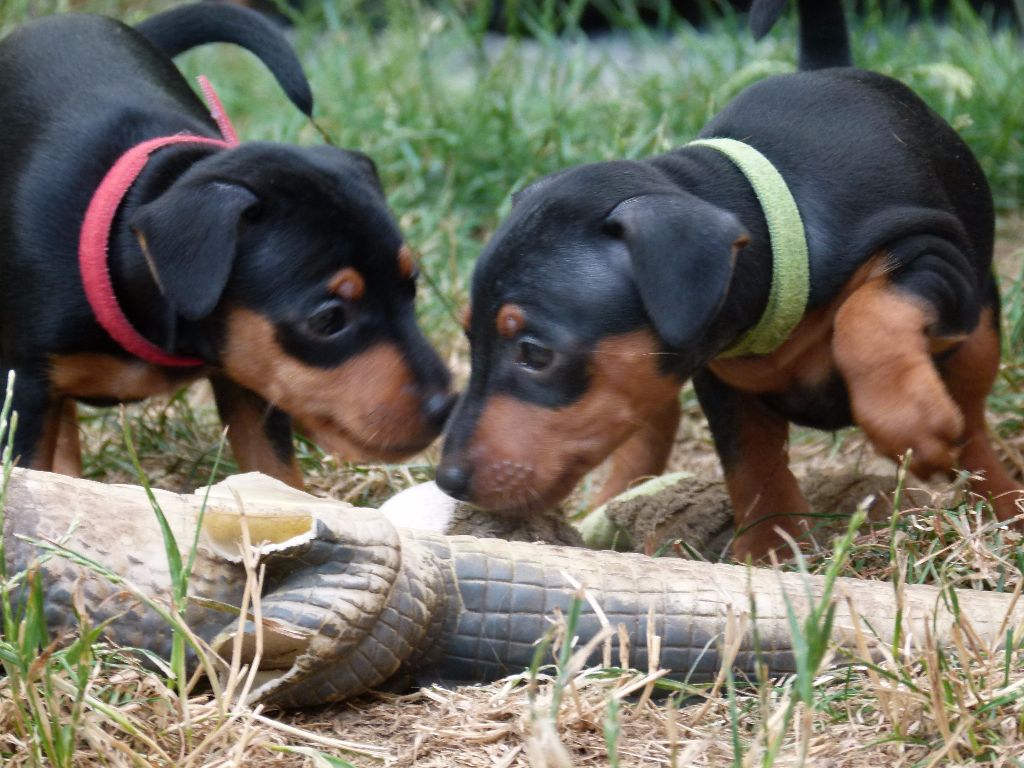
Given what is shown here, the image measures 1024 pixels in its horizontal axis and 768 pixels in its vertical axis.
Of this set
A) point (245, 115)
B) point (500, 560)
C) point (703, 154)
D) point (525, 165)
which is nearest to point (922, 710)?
point (500, 560)

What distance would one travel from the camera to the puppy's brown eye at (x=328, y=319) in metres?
3.68

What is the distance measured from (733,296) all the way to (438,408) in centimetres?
85

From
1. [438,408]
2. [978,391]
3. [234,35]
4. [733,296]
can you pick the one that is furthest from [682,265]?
[234,35]

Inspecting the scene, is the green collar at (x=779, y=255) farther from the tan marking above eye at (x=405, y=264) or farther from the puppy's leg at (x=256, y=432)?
the puppy's leg at (x=256, y=432)

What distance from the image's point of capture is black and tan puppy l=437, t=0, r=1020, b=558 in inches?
125

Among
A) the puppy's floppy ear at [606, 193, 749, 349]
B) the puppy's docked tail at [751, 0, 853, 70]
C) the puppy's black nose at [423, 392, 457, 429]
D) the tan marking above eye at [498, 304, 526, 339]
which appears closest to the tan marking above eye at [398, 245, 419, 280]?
the puppy's black nose at [423, 392, 457, 429]

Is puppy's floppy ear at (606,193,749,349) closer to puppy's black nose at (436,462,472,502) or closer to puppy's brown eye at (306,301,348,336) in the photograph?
puppy's black nose at (436,462,472,502)

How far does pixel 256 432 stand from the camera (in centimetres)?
421

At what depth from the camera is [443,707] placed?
265cm

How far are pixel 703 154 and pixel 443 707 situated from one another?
160cm

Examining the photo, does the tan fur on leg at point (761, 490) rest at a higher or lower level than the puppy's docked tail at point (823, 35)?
lower

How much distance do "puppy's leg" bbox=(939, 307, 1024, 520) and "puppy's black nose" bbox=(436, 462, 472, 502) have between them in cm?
146

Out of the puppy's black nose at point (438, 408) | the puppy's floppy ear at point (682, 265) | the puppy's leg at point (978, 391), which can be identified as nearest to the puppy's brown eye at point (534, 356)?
the puppy's floppy ear at point (682, 265)

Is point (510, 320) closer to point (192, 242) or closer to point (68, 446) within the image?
point (192, 242)
